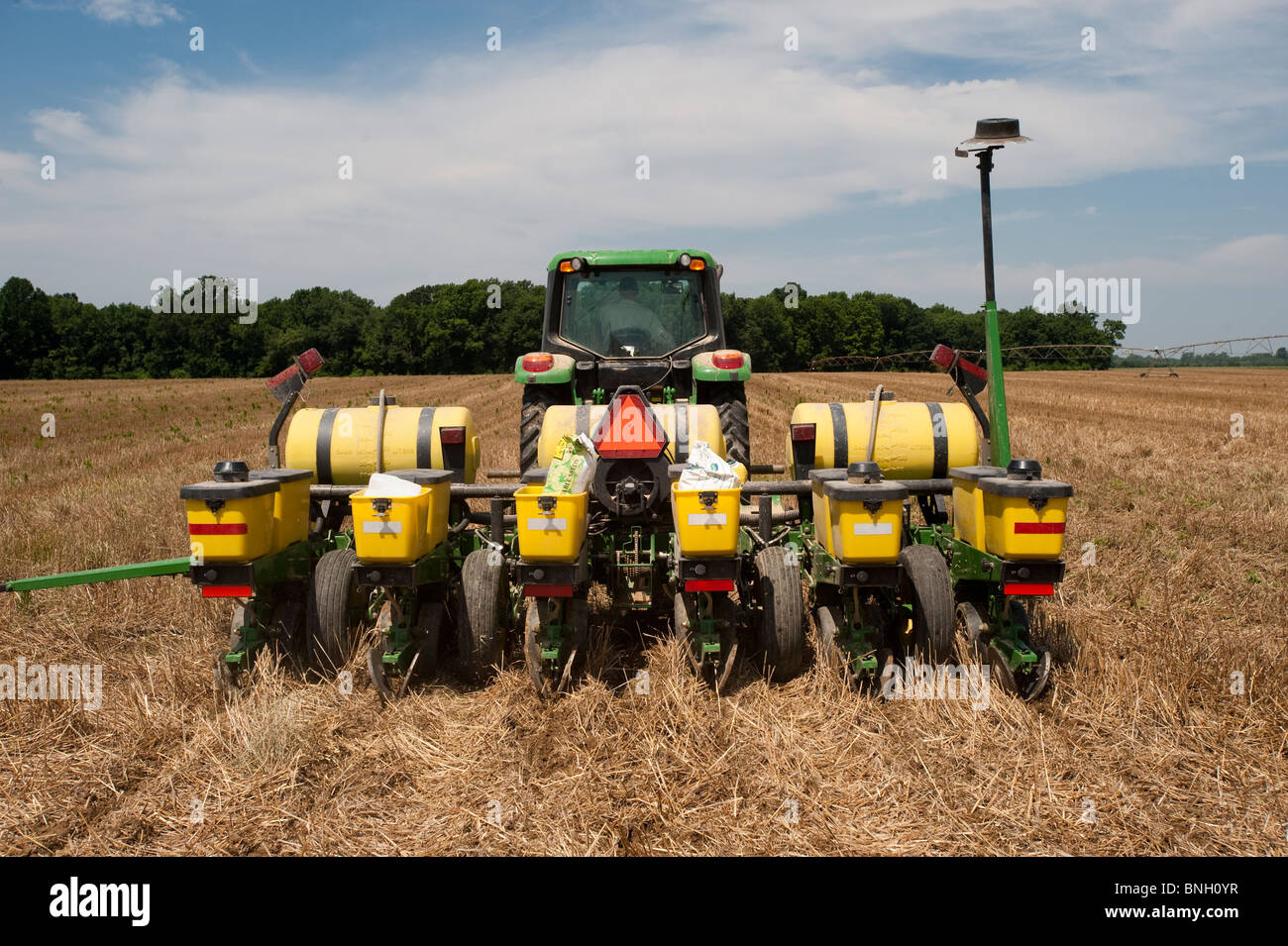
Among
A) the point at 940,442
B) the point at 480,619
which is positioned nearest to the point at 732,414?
the point at 940,442

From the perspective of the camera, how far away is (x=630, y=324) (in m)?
6.73

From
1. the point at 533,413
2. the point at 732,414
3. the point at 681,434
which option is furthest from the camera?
the point at 533,413

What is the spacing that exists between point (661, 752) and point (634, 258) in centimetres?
415

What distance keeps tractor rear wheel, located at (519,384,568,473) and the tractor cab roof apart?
104 centimetres

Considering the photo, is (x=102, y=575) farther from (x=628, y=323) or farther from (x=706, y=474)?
(x=628, y=323)

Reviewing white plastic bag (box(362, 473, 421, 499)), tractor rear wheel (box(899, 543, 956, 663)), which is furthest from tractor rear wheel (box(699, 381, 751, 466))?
white plastic bag (box(362, 473, 421, 499))

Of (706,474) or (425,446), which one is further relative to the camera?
(425,446)

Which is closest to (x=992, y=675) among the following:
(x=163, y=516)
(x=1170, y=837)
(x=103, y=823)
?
(x=1170, y=837)

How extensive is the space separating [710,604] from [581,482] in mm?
877

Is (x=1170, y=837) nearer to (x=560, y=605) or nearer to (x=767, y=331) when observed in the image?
(x=560, y=605)

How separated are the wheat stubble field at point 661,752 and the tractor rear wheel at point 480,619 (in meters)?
0.14

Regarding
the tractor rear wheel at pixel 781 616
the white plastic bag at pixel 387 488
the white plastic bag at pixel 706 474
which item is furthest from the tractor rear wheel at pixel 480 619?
the tractor rear wheel at pixel 781 616

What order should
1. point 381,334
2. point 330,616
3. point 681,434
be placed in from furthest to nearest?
point 381,334 → point 681,434 → point 330,616

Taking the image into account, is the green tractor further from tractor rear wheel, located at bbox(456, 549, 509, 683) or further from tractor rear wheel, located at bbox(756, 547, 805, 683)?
tractor rear wheel, located at bbox(756, 547, 805, 683)
